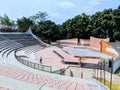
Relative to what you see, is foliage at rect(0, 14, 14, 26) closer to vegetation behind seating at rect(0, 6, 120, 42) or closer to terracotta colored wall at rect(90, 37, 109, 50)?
vegetation behind seating at rect(0, 6, 120, 42)

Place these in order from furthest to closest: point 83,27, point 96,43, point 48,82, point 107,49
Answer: point 83,27, point 96,43, point 107,49, point 48,82

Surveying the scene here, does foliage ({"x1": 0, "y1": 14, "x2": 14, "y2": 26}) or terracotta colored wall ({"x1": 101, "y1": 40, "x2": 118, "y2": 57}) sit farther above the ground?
foliage ({"x1": 0, "y1": 14, "x2": 14, "y2": 26})

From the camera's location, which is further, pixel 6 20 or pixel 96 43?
pixel 6 20

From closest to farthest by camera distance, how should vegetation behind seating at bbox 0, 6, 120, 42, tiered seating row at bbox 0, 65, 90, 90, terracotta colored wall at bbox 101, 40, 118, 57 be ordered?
1. tiered seating row at bbox 0, 65, 90, 90
2. terracotta colored wall at bbox 101, 40, 118, 57
3. vegetation behind seating at bbox 0, 6, 120, 42

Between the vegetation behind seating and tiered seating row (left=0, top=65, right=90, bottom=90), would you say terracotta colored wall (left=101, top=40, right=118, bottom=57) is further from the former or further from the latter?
tiered seating row (left=0, top=65, right=90, bottom=90)

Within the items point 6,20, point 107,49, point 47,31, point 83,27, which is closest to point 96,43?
point 107,49

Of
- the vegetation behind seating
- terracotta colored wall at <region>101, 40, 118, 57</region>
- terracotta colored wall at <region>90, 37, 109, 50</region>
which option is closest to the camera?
terracotta colored wall at <region>101, 40, 118, 57</region>

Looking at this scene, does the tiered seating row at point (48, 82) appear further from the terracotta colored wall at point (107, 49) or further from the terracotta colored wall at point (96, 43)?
the terracotta colored wall at point (96, 43)

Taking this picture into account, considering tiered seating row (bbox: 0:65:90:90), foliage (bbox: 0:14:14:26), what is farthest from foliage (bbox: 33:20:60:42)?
tiered seating row (bbox: 0:65:90:90)

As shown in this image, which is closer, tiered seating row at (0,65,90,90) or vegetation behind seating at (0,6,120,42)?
tiered seating row at (0,65,90,90)

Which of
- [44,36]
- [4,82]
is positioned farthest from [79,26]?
[4,82]

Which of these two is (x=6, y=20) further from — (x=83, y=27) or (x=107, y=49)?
(x=107, y=49)

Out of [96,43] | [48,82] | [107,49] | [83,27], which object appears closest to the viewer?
[48,82]

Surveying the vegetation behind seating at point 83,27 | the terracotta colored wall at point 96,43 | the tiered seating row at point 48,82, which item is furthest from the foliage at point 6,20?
the tiered seating row at point 48,82
